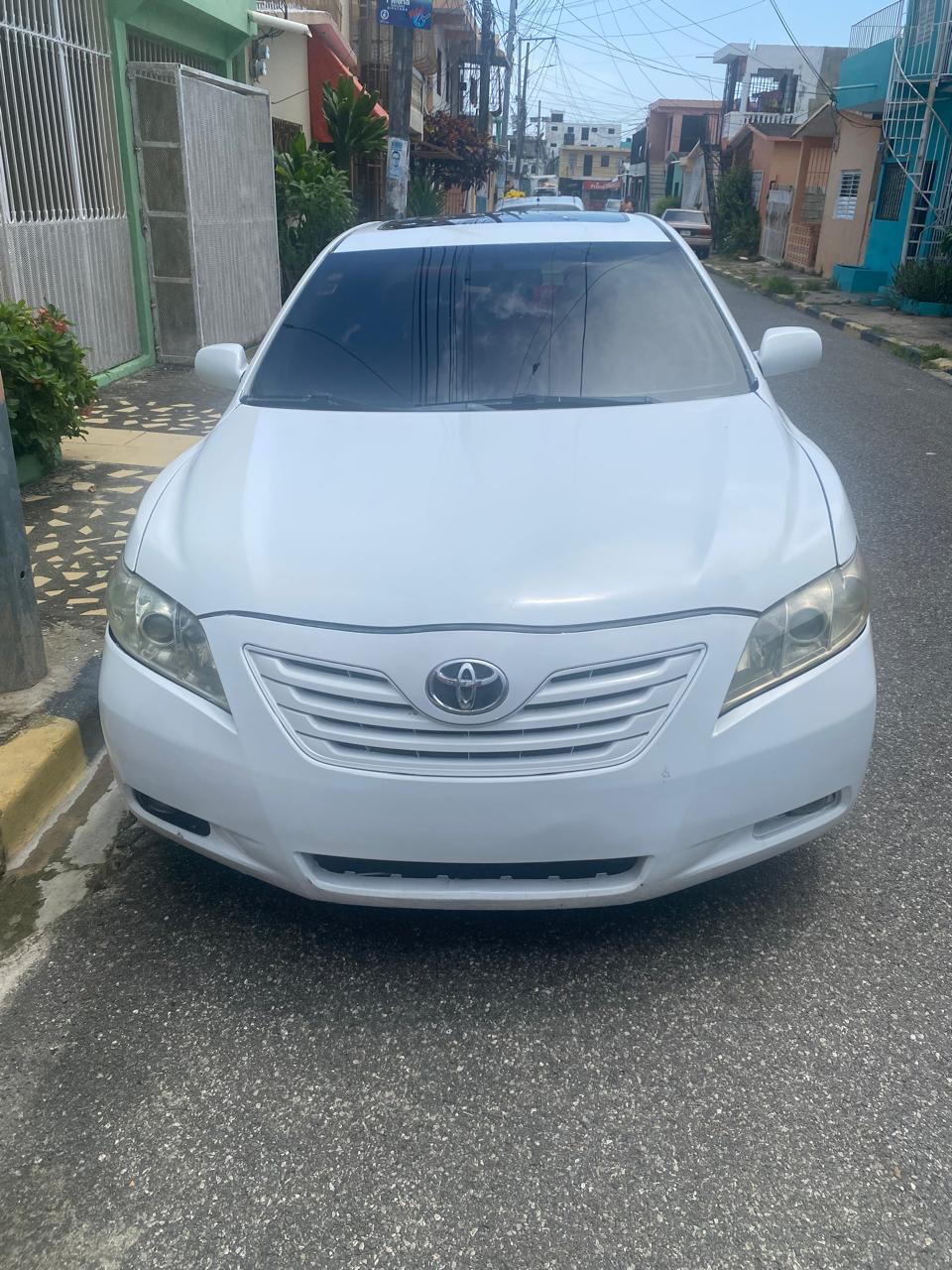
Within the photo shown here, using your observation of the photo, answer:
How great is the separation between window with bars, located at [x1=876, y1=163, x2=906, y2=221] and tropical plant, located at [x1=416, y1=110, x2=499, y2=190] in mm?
10708

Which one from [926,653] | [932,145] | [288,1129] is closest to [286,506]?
[288,1129]

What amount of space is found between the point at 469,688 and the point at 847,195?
Answer: 26.6 metres

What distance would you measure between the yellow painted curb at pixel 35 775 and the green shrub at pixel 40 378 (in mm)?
2930

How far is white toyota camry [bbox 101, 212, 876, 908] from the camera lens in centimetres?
226

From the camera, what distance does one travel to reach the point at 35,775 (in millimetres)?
3285

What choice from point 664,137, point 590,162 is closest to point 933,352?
point 664,137

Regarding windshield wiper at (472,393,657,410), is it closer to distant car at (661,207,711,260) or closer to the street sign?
the street sign

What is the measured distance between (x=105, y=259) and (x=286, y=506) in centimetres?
766

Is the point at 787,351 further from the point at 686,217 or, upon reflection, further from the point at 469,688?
the point at 686,217

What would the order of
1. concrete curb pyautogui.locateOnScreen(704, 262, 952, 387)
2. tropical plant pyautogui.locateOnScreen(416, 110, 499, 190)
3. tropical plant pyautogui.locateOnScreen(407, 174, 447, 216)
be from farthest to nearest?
tropical plant pyautogui.locateOnScreen(416, 110, 499, 190) < tropical plant pyautogui.locateOnScreen(407, 174, 447, 216) < concrete curb pyautogui.locateOnScreen(704, 262, 952, 387)

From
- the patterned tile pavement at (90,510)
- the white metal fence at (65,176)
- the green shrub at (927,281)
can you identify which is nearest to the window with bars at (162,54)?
the white metal fence at (65,176)

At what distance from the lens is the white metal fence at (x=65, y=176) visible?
302 inches

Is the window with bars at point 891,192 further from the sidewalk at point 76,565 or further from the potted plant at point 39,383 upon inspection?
the potted plant at point 39,383

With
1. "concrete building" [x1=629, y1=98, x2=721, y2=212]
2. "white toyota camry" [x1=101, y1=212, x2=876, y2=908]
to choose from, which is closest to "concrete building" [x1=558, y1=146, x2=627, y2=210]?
"concrete building" [x1=629, y1=98, x2=721, y2=212]
